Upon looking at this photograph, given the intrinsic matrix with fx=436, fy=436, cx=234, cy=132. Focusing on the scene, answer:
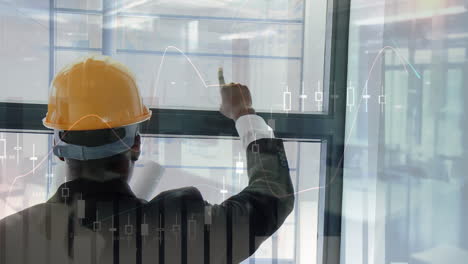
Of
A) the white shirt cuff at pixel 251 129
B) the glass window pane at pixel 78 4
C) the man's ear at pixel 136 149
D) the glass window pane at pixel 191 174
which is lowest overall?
the glass window pane at pixel 191 174

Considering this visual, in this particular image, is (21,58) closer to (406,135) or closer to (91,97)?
(91,97)

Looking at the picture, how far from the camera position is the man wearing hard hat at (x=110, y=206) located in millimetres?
980

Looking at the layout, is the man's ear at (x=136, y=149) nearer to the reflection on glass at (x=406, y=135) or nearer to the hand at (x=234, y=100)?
the hand at (x=234, y=100)

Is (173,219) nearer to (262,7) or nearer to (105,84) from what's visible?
(105,84)

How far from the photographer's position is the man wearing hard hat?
0.98 m

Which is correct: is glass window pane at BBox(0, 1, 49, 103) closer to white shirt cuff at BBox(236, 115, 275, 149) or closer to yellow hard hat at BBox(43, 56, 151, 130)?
yellow hard hat at BBox(43, 56, 151, 130)

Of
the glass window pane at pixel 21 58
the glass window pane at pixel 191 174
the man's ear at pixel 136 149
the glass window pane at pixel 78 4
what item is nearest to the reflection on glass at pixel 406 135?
the glass window pane at pixel 191 174

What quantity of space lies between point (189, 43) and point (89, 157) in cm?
37

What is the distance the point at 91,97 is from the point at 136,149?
169 mm

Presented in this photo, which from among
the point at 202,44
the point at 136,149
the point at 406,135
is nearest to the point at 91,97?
the point at 136,149

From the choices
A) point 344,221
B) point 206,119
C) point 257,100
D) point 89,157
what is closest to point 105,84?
point 89,157

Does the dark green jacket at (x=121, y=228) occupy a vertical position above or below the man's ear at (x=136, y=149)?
below

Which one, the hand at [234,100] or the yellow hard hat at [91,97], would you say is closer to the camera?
the yellow hard hat at [91,97]

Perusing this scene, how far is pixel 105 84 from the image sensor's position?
0.97m
